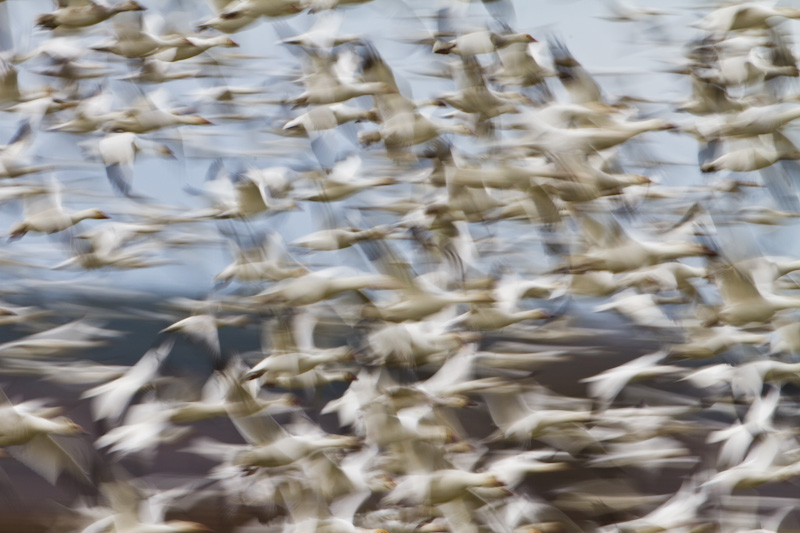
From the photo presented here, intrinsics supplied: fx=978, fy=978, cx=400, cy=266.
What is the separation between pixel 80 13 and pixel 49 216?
957 millimetres

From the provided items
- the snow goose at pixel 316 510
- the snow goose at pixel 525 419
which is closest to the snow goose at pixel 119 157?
the snow goose at pixel 316 510

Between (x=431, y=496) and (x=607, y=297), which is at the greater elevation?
(x=607, y=297)

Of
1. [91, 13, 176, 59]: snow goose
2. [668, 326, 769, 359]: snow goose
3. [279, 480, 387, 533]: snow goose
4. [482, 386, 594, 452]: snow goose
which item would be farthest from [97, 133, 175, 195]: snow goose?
[668, 326, 769, 359]: snow goose

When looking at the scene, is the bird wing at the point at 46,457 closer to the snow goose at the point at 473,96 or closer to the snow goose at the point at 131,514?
the snow goose at the point at 131,514

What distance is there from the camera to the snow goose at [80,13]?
4348 millimetres

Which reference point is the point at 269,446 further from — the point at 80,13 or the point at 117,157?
the point at 80,13

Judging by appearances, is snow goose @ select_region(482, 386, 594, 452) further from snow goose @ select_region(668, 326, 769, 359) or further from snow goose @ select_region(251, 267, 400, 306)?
snow goose @ select_region(251, 267, 400, 306)

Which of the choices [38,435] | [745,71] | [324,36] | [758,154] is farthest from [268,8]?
[758,154]

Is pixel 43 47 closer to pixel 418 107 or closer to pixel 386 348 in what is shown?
pixel 418 107

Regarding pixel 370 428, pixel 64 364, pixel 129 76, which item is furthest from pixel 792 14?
pixel 64 364

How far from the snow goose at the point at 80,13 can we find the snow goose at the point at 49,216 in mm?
758

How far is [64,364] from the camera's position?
5047mm

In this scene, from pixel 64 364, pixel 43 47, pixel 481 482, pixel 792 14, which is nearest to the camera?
pixel 481 482

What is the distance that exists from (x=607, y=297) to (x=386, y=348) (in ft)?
3.74
